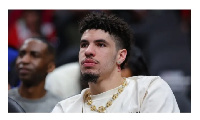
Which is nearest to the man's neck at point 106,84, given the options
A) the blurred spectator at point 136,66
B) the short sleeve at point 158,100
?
the short sleeve at point 158,100

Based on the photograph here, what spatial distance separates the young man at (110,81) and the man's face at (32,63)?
59cm

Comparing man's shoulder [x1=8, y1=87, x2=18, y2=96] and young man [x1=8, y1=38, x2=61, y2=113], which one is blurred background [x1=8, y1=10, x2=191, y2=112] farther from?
man's shoulder [x1=8, y1=87, x2=18, y2=96]

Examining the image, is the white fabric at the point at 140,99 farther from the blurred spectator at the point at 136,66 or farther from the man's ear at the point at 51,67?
the man's ear at the point at 51,67

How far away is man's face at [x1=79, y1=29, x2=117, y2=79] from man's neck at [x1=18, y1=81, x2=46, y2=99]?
727 millimetres

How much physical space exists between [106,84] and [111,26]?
0.34 m

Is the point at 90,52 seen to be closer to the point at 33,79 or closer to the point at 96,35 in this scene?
the point at 96,35

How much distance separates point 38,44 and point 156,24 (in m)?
1.69

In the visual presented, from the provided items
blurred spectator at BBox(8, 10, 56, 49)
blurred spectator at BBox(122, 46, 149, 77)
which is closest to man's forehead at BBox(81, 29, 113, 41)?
blurred spectator at BBox(122, 46, 149, 77)

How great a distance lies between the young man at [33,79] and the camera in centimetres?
270

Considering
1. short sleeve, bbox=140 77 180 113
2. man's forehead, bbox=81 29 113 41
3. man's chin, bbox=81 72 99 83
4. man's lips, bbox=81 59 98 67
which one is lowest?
short sleeve, bbox=140 77 180 113

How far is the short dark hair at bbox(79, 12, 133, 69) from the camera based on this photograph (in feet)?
7.12

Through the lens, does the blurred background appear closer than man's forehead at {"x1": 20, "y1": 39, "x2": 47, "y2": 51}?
No
